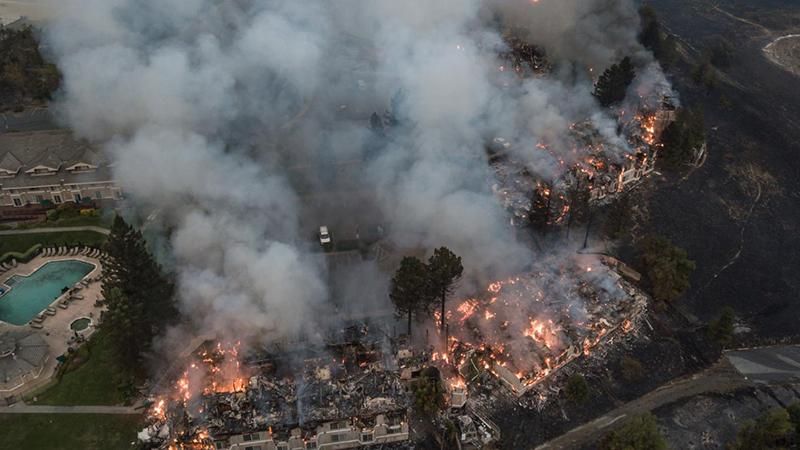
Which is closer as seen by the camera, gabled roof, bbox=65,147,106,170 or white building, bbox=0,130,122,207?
white building, bbox=0,130,122,207

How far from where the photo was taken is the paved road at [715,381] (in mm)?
45531

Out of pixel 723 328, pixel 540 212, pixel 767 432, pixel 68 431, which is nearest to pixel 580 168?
pixel 540 212

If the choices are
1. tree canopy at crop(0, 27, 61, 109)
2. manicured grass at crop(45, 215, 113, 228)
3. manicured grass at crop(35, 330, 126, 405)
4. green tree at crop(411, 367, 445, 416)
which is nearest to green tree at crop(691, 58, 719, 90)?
green tree at crop(411, 367, 445, 416)

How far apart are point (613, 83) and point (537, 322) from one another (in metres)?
35.4

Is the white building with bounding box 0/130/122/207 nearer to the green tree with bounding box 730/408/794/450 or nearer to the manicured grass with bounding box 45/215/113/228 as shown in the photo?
the manicured grass with bounding box 45/215/113/228

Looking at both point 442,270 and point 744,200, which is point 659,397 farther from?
point 744,200

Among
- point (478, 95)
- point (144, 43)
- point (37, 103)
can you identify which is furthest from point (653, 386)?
point (37, 103)

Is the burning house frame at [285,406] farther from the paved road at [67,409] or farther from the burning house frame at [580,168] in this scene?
the burning house frame at [580,168]

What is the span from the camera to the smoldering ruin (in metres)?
47.2

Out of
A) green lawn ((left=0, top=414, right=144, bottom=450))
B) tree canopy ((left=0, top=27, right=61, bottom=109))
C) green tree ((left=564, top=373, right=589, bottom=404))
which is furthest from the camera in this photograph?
tree canopy ((left=0, top=27, right=61, bottom=109))

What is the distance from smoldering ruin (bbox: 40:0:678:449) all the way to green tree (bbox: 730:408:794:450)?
475 inches

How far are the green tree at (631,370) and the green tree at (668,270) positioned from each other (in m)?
7.90

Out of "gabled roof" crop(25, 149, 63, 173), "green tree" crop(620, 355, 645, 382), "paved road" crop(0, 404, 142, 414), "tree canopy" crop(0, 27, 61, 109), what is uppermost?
"tree canopy" crop(0, 27, 61, 109)

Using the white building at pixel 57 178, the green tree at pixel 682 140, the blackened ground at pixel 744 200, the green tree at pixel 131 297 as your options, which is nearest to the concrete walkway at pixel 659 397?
the blackened ground at pixel 744 200
